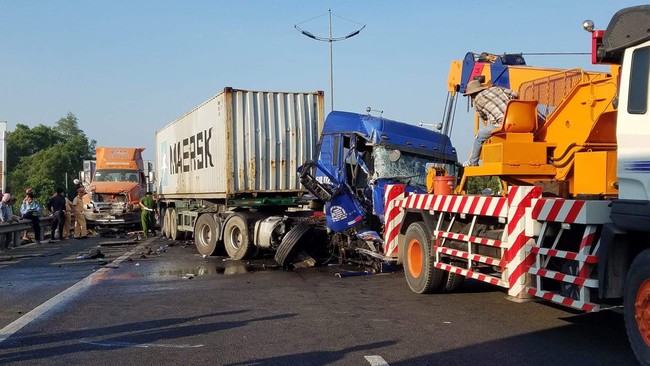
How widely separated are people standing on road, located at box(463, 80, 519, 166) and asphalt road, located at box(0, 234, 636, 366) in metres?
2.07

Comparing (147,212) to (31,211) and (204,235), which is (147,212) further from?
(204,235)

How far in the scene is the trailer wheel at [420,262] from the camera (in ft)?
29.4

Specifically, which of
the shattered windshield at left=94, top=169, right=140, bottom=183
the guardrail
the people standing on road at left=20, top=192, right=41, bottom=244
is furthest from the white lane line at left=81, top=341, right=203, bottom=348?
the shattered windshield at left=94, top=169, right=140, bottom=183

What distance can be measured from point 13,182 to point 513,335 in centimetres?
6848

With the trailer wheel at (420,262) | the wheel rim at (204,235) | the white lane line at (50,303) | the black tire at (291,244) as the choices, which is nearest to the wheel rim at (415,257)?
the trailer wheel at (420,262)

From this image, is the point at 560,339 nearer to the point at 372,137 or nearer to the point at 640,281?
the point at 640,281

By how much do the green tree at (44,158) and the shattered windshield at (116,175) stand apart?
28.9 meters

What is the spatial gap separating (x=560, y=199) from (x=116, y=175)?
77.6 feet

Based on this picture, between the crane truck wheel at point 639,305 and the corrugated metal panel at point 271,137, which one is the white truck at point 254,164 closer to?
the corrugated metal panel at point 271,137

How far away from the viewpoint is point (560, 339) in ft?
21.0

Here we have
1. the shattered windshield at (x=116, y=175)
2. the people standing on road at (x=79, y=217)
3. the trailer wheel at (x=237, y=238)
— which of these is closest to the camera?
the trailer wheel at (x=237, y=238)

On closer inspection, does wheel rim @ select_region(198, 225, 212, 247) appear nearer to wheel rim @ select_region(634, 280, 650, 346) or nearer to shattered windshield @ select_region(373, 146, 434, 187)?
shattered windshield @ select_region(373, 146, 434, 187)

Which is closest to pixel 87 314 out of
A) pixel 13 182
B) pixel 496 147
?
pixel 496 147

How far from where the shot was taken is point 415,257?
9.55 metres
